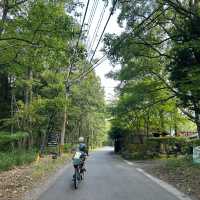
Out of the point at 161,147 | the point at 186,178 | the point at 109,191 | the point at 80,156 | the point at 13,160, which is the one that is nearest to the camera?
the point at 109,191

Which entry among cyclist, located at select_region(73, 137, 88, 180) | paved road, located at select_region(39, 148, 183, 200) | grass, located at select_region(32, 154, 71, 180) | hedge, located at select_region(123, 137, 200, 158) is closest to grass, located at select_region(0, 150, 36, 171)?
grass, located at select_region(32, 154, 71, 180)

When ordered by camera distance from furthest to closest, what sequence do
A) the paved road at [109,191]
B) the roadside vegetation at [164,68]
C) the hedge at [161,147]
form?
1. the hedge at [161,147]
2. the roadside vegetation at [164,68]
3. the paved road at [109,191]

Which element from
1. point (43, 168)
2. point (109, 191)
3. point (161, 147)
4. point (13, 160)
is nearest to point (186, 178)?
point (109, 191)

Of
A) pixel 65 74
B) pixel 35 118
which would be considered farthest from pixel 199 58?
pixel 65 74

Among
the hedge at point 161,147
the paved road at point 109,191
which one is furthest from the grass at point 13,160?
the hedge at point 161,147

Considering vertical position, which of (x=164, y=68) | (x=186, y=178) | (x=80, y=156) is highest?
(x=164, y=68)

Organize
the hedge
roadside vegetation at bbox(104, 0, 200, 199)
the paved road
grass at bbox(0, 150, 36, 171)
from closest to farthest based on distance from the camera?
the paved road
roadside vegetation at bbox(104, 0, 200, 199)
grass at bbox(0, 150, 36, 171)
the hedge

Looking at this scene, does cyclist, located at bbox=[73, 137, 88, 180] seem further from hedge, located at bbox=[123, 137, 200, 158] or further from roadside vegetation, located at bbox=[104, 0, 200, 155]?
hedge, located at bbox=[123, 137, 200, 158]

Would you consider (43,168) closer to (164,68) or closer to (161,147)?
(164,68)

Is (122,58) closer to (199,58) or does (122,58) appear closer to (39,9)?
(199,58)

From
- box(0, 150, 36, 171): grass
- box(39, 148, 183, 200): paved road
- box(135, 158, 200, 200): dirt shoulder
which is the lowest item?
box(39, 148, 183, 200): paved road

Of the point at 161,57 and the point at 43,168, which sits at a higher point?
the point at 161,57

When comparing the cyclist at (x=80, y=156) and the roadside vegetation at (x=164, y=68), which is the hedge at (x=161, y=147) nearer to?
the roadside vegetation at (x=164, y=68)

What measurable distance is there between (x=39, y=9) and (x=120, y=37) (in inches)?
262
